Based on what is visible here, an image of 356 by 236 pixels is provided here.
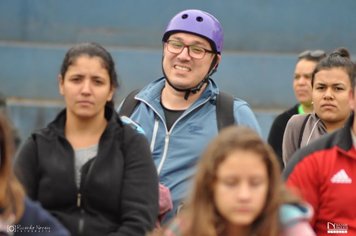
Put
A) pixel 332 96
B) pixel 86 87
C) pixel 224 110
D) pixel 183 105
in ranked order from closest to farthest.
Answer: pixel 86 87
pixel 224 110
pixel 183 105
pixel 332 96

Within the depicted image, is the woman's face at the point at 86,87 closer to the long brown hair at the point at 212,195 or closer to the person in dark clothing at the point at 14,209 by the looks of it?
the person in dark clothing at the point at 14,209

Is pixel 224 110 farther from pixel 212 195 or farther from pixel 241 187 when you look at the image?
pixel 241 187

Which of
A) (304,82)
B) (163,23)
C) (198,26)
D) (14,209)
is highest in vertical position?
(163,23)

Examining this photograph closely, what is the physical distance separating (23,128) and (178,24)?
430cm

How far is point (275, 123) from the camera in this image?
8.31 m

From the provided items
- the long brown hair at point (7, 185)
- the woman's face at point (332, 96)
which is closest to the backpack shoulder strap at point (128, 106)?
the woman's face at point (332, 96)

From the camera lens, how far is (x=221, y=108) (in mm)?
6508

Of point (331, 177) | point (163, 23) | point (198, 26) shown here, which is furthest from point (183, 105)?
point (163, 23)

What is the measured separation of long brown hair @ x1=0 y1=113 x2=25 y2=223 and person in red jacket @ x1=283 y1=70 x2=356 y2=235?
142 cm

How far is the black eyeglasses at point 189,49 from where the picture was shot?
668 centimetres

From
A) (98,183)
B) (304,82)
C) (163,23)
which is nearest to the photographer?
(98,183)

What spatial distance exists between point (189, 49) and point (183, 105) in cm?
33

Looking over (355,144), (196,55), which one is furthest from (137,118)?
(355,144)

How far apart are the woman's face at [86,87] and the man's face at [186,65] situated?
104 centimetres
